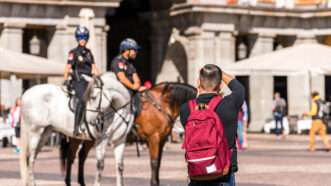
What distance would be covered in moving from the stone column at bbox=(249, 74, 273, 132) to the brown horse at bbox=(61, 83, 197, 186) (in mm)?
24153

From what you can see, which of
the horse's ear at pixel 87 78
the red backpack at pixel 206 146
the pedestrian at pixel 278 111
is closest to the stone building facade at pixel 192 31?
the pedestrian at pixel 278 111

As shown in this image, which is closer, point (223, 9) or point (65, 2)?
point (65, 2)

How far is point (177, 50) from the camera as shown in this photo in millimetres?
38594

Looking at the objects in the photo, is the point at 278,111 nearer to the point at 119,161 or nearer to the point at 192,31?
the point at 192,31

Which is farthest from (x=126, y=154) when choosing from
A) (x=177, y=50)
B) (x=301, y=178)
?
(x=177, y=50)

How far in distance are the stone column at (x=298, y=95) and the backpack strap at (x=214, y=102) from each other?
1280 inches

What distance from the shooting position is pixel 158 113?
46.4ft

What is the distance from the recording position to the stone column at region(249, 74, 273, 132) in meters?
38.3

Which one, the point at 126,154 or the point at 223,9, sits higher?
the point at 223,9

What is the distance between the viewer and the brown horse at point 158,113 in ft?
45.9

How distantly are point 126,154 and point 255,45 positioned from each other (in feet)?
53.1

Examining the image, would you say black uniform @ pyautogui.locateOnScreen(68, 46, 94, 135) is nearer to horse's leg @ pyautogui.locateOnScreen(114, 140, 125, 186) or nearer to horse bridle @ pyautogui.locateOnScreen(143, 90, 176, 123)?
horse's leg @ pyautogui.locateOnScreen(114, 140, 125, 186)

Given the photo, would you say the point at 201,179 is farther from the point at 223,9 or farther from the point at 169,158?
the point at 223,9

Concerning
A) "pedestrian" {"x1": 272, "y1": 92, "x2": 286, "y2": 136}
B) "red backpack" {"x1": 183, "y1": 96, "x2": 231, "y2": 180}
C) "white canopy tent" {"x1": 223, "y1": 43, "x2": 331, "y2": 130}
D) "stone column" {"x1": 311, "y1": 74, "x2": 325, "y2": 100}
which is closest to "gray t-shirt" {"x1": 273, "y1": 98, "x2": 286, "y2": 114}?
"pedestrian" {"x1": 272, "y1": 92, "x2": 286, "y2": 136}
